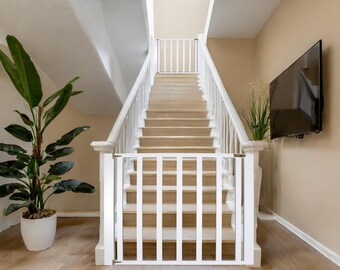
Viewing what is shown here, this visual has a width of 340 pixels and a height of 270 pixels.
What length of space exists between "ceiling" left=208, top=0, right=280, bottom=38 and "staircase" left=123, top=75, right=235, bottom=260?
3.70 feet

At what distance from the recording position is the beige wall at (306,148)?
226 cm

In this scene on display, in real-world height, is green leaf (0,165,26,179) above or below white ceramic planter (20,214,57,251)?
above

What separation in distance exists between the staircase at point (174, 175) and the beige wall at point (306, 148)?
777 mm

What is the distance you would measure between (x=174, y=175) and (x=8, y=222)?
197 cm

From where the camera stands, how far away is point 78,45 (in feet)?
9.38

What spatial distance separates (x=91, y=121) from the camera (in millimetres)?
4594

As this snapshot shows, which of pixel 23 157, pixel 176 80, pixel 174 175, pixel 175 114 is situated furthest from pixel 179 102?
pixel 23 157

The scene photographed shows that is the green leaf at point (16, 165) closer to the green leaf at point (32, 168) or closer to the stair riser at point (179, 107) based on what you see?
the green leaf at point (32, 168)

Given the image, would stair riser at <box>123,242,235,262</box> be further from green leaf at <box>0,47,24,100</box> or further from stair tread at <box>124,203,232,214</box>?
green leaf at <box>0,47,24,100</box>

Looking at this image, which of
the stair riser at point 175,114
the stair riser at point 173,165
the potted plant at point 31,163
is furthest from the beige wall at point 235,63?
the potted plant at point 31,163

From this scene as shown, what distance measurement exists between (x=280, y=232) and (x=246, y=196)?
1.21 m

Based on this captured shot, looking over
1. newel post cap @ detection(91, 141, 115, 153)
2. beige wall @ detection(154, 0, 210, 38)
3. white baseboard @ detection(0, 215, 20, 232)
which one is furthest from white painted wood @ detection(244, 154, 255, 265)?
beige wall @ detection(154, 0, 210, 38)

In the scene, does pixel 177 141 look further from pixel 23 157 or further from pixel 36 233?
pixel 36 233

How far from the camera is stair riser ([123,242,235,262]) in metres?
2.24
